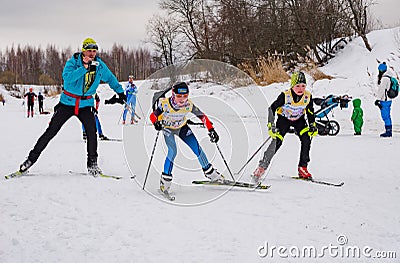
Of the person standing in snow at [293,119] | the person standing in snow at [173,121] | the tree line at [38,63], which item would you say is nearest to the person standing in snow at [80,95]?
the person standing in snow at [173,121]

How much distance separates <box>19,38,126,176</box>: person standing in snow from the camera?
6293 mm

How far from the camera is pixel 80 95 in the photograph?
21.2 ft

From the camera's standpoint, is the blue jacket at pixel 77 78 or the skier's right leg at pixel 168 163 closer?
the skier's right leg at pixel 168 163

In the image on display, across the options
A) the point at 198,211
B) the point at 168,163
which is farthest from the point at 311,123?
the point at 198,211

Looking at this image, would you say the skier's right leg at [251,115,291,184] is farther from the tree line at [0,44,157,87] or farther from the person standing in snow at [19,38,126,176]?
the tree line at [0,44,157,87]

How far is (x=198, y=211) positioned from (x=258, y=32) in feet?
69.7

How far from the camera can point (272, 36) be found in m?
24.4

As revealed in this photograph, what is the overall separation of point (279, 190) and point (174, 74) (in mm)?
4899

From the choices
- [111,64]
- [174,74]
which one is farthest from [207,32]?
[111,64]

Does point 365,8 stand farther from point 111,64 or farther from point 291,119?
point 111,64

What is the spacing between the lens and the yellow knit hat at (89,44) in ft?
20.6

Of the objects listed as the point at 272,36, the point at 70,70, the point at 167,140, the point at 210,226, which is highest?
the point at 272,36

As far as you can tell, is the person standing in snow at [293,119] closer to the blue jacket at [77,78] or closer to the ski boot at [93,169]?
the ski boot at [93,169]

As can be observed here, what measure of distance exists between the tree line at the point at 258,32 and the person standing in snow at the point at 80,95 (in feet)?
49.0
